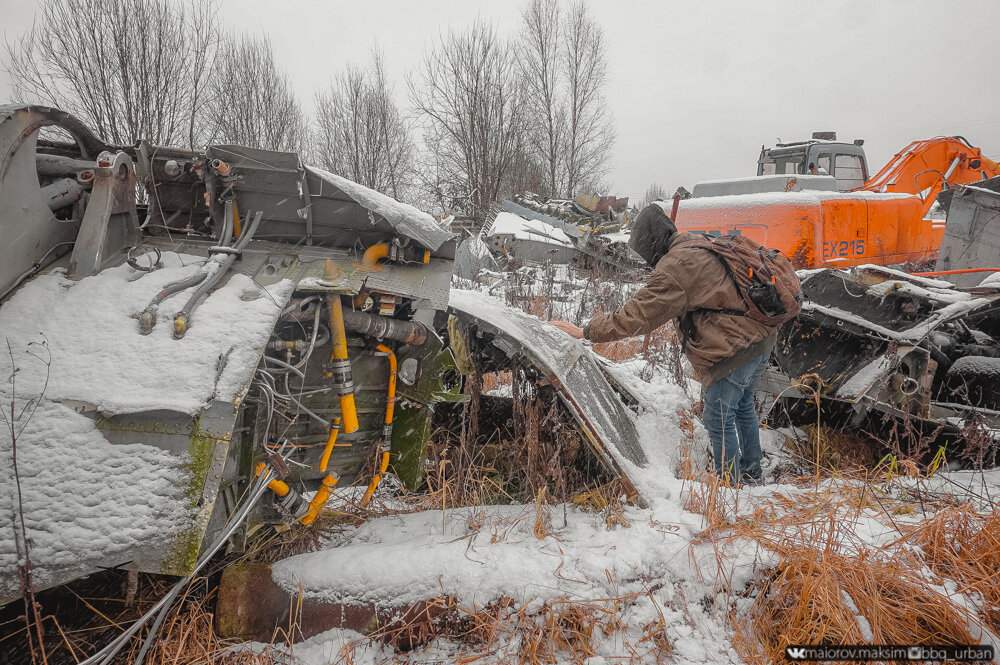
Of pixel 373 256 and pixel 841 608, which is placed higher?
pixel 373 256

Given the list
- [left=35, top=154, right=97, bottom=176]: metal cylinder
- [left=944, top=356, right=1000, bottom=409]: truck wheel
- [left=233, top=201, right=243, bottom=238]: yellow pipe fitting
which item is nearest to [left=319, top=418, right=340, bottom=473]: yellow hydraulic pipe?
[left=233, top=201, right=243, bottom=238]: yellow pipe fitting

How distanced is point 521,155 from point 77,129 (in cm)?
1642

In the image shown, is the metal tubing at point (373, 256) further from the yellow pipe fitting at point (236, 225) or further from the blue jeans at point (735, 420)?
the blue jeans at point (735, 420)

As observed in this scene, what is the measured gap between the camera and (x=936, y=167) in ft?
23.4

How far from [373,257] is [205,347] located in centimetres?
92

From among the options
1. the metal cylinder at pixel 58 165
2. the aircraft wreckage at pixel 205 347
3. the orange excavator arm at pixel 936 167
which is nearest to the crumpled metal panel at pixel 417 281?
the aircraft wreckage at pixel 205 347

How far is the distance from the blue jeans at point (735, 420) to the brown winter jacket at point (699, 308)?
11 cm

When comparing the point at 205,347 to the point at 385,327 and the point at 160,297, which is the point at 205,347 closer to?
the point at 160,297

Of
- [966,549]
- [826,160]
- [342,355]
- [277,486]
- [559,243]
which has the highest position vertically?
[826,160]

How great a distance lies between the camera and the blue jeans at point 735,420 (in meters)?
2.92

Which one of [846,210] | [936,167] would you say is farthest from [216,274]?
[936,167]

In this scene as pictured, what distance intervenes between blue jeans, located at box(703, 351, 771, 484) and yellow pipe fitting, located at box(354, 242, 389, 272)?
6.56 ft

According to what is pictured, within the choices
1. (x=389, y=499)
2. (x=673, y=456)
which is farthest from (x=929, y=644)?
(x=389, y=499)

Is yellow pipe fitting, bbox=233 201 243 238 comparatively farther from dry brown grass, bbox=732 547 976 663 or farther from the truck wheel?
the truck wheel
